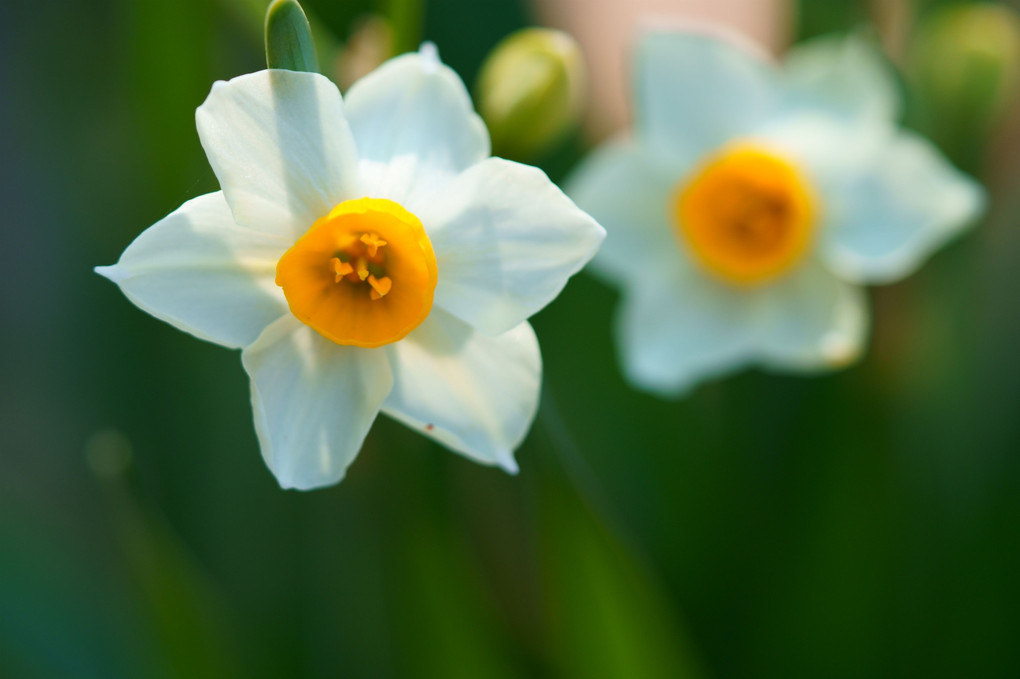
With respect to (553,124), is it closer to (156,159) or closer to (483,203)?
(483,203)

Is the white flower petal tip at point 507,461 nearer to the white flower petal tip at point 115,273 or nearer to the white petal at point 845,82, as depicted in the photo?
the white flower petal tip at point 115,273

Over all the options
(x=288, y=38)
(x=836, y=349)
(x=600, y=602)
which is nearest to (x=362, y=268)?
(x=288, y=38)

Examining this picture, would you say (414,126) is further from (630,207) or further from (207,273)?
(630,207)

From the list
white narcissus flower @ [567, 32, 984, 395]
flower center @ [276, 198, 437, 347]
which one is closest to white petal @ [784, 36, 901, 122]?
white narcissus flower @ [567, 32, 984, 395]

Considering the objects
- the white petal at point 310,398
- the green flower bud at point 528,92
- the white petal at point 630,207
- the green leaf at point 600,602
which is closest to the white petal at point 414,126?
the white petal at point 310,398

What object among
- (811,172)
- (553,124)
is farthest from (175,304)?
(811,172)

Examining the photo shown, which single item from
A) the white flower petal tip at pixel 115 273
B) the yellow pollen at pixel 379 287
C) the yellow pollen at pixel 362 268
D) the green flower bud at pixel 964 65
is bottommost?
the green flower bud at pixel 964 65
